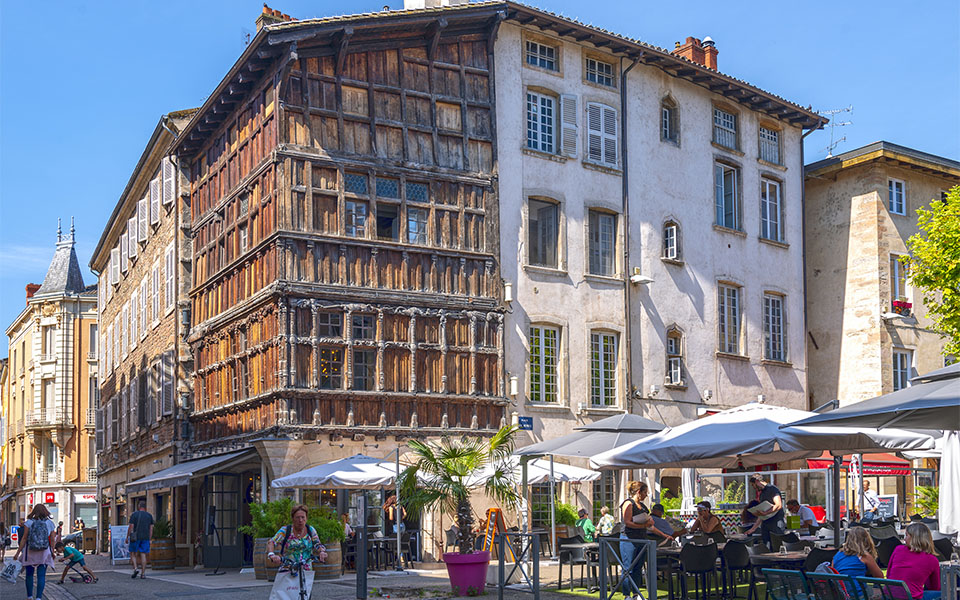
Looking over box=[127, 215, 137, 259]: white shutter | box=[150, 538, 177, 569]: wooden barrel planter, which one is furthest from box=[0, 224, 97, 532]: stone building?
box=[150, 538, 177, 569]: wooden barrel planter

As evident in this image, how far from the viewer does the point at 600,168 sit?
84.8 feet

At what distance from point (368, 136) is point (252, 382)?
544cm

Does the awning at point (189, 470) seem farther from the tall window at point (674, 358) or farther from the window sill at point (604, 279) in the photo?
the tall window at point (674, 358)

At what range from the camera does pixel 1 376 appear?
76.3 m

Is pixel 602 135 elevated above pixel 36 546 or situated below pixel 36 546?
above

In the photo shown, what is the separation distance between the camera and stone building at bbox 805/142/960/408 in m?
30.0

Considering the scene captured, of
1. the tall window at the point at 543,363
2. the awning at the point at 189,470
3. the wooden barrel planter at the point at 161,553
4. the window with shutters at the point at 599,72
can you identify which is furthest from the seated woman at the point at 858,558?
the wooden barrel planter at the point at 161,553

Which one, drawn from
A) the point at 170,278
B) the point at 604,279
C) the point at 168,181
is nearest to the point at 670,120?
the point at 604,279

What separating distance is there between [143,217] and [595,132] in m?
14.9

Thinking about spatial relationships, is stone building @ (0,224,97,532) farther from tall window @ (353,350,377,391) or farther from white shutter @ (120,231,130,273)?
tall window @ (353,350,377,391)

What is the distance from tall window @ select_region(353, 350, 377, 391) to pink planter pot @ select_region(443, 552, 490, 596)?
25.0ft

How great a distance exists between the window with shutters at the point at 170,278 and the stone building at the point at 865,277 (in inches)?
661

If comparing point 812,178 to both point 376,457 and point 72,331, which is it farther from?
point 72,331

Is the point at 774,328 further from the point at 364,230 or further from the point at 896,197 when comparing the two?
the point at 364,230
